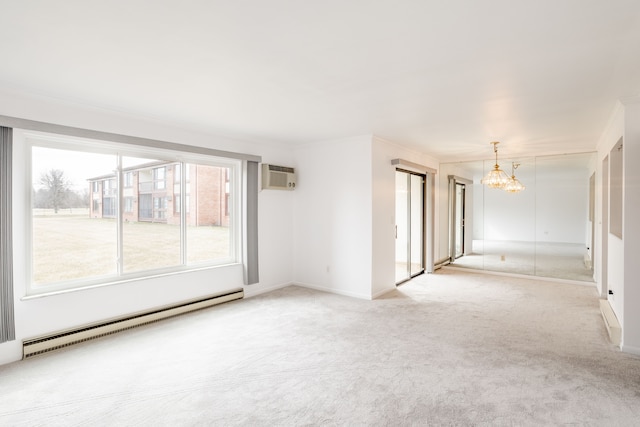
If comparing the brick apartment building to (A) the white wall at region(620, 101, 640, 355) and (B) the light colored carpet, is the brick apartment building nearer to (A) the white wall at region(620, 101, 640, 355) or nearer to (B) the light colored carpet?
(B) the light colored carpet

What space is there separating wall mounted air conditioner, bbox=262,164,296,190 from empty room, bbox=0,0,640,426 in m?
0.03

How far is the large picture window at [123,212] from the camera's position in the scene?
3316 mm

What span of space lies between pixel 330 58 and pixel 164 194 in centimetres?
306

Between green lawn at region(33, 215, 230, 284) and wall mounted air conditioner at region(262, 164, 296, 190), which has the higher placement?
wall mounted air conditioner at region(262, 164, 296, 190)

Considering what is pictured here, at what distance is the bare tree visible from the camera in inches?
131

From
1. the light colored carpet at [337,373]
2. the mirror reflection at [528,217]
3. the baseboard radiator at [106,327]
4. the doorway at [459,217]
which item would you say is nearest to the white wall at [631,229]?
the light colored carpet at [337,373]

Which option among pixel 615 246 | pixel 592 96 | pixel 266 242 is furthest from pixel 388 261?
pixel 592 96

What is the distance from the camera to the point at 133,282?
3.80 metres

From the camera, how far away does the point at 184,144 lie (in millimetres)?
4270

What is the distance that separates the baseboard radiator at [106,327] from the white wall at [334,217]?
5.44 feet

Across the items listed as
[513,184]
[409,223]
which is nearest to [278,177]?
[409,223]

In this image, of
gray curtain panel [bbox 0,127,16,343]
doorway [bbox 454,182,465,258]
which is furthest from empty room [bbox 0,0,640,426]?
doorway [bbox 454,182,465,258]

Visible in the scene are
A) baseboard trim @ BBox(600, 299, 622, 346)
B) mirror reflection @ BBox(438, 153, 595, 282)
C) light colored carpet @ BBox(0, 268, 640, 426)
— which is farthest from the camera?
mirror reflection @ BBox(438, 153, 595, 282)

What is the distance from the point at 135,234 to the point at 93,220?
0.48 m
